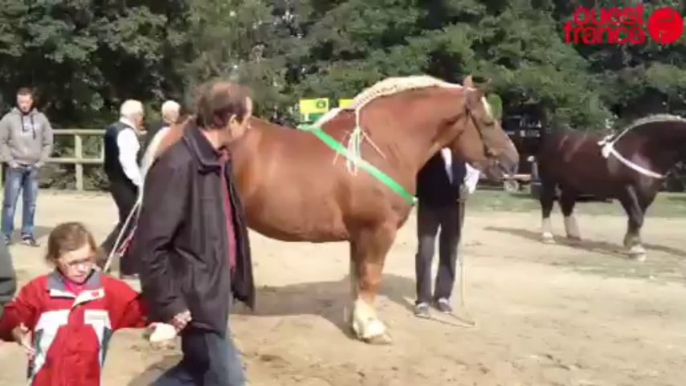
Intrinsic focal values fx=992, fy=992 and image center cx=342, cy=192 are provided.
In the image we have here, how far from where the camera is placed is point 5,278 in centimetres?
356

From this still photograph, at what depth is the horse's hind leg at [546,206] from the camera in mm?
13193

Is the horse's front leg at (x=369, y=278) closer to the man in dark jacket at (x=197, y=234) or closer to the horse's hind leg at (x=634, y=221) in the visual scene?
the man in dark jacket at (x=197, y=234)

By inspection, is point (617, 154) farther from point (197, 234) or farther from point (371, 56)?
point (371, 56)

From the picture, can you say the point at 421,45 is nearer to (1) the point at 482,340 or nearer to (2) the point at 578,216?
(2) the point at 578,216

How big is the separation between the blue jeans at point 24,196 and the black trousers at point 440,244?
5.29m

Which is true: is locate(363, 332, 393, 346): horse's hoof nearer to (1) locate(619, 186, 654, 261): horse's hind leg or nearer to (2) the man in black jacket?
(2) the man in black jacket

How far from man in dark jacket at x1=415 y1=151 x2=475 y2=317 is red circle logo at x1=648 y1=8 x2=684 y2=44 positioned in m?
24.1

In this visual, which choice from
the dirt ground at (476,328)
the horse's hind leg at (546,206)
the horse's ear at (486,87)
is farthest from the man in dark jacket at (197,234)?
the horse's hind leg at (546,206)

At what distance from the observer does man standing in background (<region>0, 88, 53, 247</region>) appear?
11242 millimetres

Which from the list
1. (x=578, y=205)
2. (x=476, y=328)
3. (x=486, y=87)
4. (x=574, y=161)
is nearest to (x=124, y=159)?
(x=486, y=87)

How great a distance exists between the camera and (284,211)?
6.84m

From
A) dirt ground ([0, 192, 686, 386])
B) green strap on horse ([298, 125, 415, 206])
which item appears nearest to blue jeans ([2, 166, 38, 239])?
dirt ground ([0, 192, 686, 386])

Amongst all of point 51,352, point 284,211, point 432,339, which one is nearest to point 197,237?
point 51,352

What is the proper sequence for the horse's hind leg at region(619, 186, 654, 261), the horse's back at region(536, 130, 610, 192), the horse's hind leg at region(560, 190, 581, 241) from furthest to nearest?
1. the horse's hind leg at region(560, 190, 581, 241)
2. the horse's back at region(536, 130, 610, 192)
3. the horse's hind leg at region(619, 186, 654, 261)
